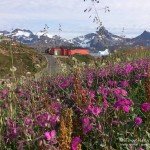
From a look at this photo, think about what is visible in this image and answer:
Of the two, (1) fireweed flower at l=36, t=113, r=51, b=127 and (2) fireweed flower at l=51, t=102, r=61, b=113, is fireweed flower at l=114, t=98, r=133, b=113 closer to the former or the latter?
(1) fireweed flower at l=36, t=113, r=51, b=127

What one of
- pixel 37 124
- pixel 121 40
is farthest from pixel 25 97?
pixel 121 40

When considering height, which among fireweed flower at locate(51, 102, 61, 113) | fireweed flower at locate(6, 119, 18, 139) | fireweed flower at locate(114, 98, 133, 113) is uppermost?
fireweed flower at locate(114, 98, 133, 113)

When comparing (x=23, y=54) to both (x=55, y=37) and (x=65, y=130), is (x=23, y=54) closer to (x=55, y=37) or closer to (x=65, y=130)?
(x=55, y=37)

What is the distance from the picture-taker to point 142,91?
22.9ft

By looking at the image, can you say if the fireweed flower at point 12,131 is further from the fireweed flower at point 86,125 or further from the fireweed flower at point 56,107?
the fireweed flower at point 86,125

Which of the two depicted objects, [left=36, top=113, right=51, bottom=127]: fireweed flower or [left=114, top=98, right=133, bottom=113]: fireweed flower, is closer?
[left=114, top=98, right=133, bottom=113]: fireweed flower

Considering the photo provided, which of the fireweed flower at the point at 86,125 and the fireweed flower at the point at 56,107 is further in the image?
the fireweed flower at the point at 56,107

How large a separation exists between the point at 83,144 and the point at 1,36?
2.21 m

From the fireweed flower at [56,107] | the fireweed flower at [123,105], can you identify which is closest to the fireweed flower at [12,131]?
the fireweed flower at [56,107]

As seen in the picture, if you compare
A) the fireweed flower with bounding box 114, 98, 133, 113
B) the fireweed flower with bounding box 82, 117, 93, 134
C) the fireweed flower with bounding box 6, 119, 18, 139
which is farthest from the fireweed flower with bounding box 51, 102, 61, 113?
the fireweed flower with bounding box 114, 98, 133, 113

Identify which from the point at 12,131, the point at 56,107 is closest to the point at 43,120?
the point at 12,131

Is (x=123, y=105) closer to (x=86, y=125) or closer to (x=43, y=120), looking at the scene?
(x=86, y=125)

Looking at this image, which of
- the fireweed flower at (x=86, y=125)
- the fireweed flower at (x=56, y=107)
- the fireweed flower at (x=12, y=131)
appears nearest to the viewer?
the fireweed flower at (x=86, y=125)

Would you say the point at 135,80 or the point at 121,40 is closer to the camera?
the point at 135,80
